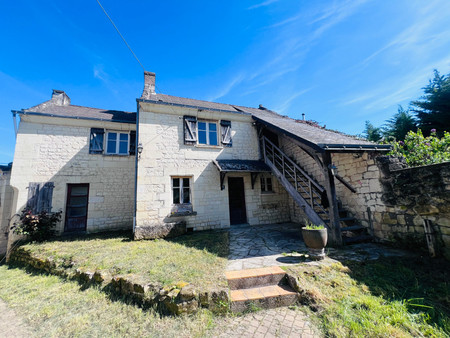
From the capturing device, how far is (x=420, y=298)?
2.58m

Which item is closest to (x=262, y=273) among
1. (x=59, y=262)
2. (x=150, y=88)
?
(x=59, y=262)

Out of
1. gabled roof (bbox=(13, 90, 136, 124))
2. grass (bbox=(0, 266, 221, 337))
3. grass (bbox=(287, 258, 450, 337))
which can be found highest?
gabled roof (bbox=(13, 90, 136, 124))

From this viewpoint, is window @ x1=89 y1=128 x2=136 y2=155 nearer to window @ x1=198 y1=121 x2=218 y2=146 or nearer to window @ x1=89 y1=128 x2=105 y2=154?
window @ x1=89 y1=128 x2=105 y2=154

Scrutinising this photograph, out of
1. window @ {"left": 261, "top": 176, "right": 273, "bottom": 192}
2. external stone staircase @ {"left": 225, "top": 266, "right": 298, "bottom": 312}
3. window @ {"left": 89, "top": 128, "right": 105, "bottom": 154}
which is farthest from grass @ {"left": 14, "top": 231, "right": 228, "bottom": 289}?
window @ {"left": 89, "top": 128, "right": 105, "bottom": 154}

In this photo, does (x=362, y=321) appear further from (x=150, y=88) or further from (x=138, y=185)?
(x=150, y=88)

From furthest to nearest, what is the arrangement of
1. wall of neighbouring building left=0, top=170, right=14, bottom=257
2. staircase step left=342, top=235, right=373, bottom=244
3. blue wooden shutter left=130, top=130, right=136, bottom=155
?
1. blue wooden shutter left=130, top=130, right=136, bottom=155
2. wall of neighbouring building left=0, top=170, right=14, bottom=257
3. staircase step left=342, top=235, right=373, bottom=244

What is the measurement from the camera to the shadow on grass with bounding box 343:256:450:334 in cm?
244

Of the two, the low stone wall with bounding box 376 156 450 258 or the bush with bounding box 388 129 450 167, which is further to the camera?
the bush with bounding box 388 129 450 167

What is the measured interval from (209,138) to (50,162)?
690cm

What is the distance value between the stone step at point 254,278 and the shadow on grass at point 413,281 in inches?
54.6

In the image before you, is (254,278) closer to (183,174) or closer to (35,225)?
(183,174)

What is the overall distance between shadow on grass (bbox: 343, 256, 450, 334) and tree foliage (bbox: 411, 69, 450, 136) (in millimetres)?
12422

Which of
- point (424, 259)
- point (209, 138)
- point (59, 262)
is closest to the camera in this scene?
point (424, 259)

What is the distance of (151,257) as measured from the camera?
4.34m
